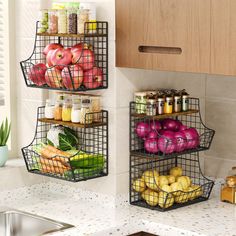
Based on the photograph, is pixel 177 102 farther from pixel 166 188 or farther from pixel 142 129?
pixel 166 188

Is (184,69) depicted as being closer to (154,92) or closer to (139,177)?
(154,92)

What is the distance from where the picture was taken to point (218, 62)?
258 centimetres

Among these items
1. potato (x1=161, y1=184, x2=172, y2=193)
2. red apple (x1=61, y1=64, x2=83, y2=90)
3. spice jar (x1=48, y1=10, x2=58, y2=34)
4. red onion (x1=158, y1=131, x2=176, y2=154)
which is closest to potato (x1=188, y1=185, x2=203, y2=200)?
potato (x1=161, y1=184, x2=172, y2=193)

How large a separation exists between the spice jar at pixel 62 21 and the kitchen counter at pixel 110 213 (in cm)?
73

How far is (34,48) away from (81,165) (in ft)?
1.93

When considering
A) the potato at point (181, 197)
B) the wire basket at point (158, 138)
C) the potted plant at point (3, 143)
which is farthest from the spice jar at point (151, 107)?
the potted plant at point (3, 143)

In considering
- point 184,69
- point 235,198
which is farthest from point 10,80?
point 235,198

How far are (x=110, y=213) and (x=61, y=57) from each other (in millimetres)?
678

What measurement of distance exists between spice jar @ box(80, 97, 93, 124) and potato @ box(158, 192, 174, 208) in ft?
1.41

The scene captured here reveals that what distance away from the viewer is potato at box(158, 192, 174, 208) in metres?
2.86

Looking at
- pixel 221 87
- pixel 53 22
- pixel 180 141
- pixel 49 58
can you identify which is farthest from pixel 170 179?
pixel 53 22

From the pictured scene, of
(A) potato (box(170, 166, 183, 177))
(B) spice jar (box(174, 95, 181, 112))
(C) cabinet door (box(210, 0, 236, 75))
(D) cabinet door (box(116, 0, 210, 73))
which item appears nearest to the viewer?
(C) cabinet door (box(210, 0, 236, 75))

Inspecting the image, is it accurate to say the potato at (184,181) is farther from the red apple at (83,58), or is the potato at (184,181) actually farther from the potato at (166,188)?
the red apple at (83,58)

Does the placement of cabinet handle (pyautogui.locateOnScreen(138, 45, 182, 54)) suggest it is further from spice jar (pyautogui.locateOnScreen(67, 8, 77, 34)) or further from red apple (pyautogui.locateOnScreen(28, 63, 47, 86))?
red apple (pyautogui.locateOnScreen(28, 63, 47, 86))
